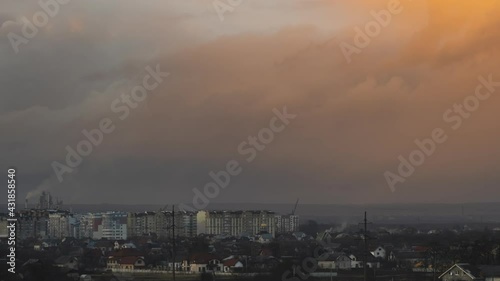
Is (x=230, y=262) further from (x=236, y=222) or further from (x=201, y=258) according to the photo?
(x=236, y=222)

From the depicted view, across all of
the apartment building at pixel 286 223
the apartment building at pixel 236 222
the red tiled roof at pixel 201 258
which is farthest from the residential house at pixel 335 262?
the apartment building at pixel 286 223

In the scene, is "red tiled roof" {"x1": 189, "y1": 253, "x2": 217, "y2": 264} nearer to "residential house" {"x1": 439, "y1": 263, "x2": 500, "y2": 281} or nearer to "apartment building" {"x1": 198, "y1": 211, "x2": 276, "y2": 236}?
"residential house" {"x1": 439, "y1": 263, "x2": 500, "y2": 281}

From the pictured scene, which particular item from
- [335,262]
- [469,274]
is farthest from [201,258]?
[469,274]

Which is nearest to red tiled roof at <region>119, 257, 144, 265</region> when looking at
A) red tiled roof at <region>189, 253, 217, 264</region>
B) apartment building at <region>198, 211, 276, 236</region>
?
red tiled roof at <region>189, 253, 217, 264</region>

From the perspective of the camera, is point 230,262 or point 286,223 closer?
point 230,262

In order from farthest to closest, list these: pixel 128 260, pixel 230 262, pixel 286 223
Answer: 1. pixel 286 223
2. pixel 128 260
3. pixel 230 262

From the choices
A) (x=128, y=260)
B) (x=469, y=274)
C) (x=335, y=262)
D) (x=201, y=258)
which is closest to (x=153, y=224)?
(x=128, y=260)

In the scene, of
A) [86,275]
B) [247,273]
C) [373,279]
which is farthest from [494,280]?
[86,275]

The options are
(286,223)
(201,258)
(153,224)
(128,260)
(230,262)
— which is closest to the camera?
(230,262)

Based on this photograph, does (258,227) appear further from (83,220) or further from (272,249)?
(272,249)

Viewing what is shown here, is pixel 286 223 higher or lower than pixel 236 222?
lower

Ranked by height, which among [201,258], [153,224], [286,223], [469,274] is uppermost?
[153,224]

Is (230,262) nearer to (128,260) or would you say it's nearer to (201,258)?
(201,258)
